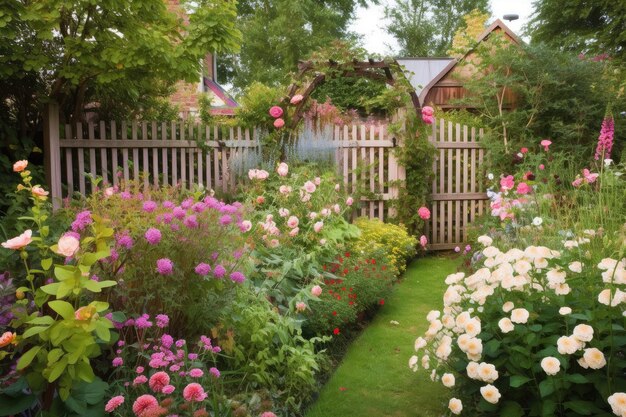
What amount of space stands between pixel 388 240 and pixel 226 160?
218 cm

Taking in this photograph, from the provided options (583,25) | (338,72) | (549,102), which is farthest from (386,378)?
(583,25)

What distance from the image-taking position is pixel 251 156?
647 centimetres

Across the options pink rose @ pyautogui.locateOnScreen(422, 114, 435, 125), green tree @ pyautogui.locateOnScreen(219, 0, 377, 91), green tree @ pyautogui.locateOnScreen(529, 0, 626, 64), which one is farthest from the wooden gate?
green tree @ pyautogui.locateOnScreen(219, 0, 377, 91)

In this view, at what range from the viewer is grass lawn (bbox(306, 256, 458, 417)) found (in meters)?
2.98

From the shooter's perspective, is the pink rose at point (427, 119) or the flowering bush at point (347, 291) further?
the pink rose at point (427, 119)

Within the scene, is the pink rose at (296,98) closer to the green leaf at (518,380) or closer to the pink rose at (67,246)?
the green leaf at (518,380)

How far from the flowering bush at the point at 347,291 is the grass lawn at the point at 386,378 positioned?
22cm

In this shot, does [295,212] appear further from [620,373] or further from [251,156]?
[620,373]

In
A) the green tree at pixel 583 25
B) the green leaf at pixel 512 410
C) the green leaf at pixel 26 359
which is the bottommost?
the green leaf at pixel 512 410

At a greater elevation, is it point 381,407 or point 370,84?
point 370,84

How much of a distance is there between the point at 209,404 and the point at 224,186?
421 centimetres

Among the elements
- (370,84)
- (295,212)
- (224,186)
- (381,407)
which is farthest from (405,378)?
(370,84)

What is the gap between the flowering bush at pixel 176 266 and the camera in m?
2.33

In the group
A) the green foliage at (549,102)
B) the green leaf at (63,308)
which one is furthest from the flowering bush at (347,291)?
the green foliage at (549,102)
